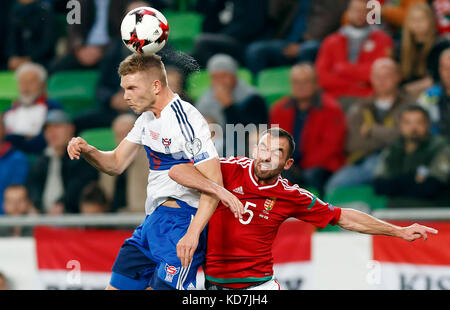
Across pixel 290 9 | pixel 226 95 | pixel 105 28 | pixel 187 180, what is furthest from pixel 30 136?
pixel 187 180

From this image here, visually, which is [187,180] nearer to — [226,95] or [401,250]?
[401,250]

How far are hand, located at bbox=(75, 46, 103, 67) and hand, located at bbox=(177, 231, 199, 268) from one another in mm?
5390

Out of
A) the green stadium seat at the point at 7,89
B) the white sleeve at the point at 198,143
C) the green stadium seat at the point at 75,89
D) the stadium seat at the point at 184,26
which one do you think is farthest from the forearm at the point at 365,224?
the green stadium seat at the point at 7,89

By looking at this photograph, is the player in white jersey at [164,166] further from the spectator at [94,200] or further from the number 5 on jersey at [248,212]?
the spectator at [94,200]

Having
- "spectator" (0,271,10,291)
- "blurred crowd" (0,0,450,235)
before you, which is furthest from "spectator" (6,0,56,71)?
"spectator" (0,271,10,291)

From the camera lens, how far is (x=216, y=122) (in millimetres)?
7879

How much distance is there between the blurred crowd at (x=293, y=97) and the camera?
25.1ft

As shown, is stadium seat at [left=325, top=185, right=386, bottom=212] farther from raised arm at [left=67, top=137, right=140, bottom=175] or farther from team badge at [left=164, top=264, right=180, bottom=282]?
team badge at [left=164, top=264, right=180, bottom=282]

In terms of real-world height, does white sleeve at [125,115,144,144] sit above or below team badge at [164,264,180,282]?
above

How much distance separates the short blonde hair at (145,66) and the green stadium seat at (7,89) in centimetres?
567

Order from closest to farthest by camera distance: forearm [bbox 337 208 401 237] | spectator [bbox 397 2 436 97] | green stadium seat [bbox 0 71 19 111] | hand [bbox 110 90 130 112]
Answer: forearm [bbox 337 208 401 237], spectator [bbox 397 2 436 97], hand [bbox 110 90 130 112], green stadium seat [bbox 0 71 19 111]

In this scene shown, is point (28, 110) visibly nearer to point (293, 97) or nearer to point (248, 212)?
point (293, 97)

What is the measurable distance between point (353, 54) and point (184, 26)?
6.81ft

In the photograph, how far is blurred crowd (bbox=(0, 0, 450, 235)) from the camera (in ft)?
25.1
